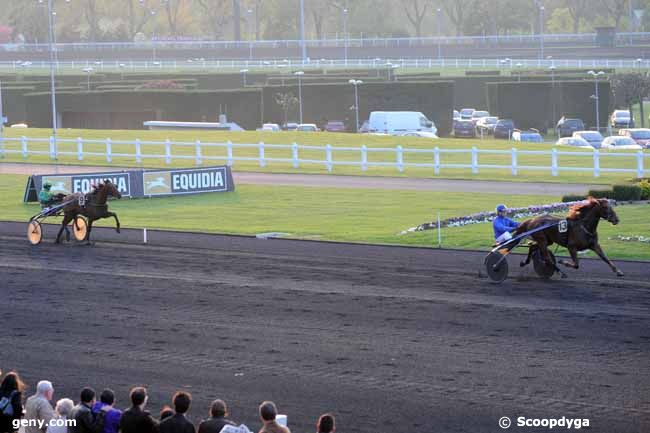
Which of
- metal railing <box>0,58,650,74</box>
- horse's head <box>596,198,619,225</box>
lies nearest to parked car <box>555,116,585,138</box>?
metal railing <box>0,58,650,74</box>

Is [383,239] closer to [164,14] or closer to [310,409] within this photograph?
[310,409]

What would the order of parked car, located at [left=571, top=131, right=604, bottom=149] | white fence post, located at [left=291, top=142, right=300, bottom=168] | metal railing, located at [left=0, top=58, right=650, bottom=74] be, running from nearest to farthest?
1. white fence post, located at [left=291, top=142, right=300, bottom=168]
2. parked car, located at [left=571, top=131, right=604, bottom=149]
3. metal railing, located at [left=0, top=58, right=650, bottom=74]

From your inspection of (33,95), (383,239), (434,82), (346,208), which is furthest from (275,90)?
(383,239)

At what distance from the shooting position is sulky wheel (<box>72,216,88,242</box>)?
24.4 meters

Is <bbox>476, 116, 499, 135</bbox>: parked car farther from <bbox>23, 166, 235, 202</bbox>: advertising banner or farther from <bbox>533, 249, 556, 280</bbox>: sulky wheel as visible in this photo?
<bbox>533, 249, 556, 280</bbox>: sulky wheel

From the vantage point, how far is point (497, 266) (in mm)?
18453

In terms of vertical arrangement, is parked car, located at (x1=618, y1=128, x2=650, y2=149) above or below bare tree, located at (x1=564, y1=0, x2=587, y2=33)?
below

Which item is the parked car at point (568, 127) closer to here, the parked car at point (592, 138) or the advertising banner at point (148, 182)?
the parked car at point (592, 138)

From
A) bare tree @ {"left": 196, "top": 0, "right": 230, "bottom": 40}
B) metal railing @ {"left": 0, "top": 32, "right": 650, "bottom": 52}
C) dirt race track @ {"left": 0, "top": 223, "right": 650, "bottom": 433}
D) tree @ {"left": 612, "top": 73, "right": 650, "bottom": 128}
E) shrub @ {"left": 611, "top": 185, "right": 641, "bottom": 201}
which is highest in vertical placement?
bare tree @ {"left": 196, "top": 0, "right": 230, "bottom": 40}

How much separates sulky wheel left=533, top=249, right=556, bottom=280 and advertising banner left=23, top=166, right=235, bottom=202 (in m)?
15.7

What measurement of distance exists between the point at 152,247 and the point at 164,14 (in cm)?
14504

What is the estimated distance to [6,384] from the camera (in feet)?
32.5

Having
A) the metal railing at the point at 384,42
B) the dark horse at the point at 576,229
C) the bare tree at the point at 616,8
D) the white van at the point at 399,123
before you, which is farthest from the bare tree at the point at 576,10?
the dark horse at the point at 576,229

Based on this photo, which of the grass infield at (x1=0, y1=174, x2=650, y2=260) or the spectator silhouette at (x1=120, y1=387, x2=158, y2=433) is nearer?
the spectator silhouette at (x1=120, y1=387, x2=158, y2=433)
